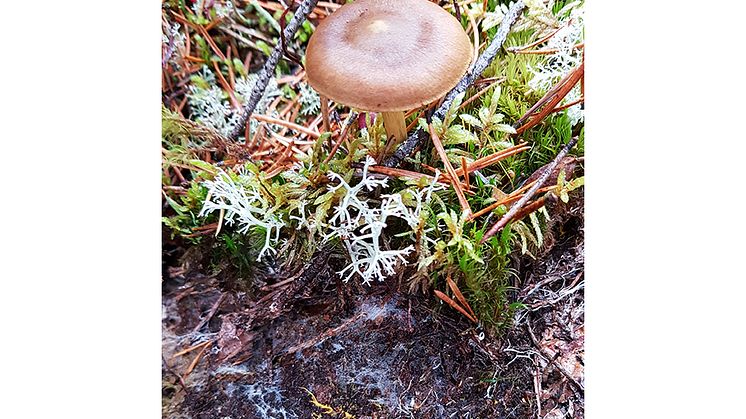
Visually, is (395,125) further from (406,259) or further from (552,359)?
(552,359)

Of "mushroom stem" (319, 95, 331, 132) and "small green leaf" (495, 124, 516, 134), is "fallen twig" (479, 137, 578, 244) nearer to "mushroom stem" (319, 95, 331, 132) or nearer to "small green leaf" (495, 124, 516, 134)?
"small green leaf" (495, 124, 516, 134)

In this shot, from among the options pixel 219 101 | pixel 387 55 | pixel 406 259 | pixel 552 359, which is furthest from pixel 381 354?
pixel 219 101

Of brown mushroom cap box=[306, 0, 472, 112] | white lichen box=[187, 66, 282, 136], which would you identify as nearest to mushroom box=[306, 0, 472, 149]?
brown mushroom cap box=[306, 0, 472, 112]

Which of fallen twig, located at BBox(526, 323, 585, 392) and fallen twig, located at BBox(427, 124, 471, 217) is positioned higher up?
fallen twig, located at BBox(427, 124, 471, 217)

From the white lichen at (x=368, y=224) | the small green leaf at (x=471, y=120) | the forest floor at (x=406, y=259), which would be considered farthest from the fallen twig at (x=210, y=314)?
the small green leaf at (x=471, y=120)

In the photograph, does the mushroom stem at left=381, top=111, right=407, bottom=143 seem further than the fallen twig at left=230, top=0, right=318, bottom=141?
No
